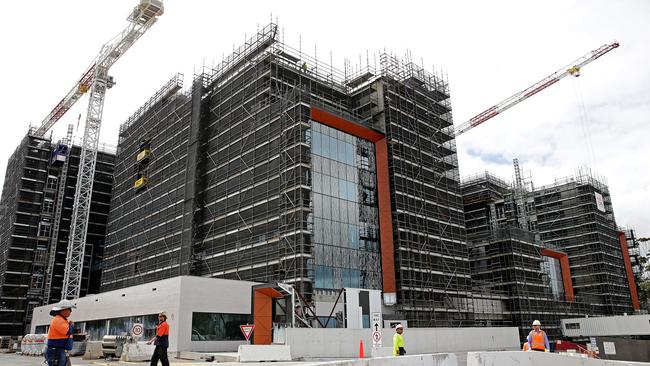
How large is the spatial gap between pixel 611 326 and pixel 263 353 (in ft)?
151

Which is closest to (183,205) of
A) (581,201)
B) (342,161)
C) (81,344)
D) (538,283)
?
(342,161)

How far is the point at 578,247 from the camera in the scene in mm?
71438

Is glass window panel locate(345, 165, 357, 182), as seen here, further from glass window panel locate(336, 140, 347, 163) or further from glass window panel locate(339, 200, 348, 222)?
glass window panel locate(339, 200, 348, 222)

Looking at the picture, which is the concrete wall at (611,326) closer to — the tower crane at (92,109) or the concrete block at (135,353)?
the concrete block at (135,353)

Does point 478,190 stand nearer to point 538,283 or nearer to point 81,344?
point 538,283

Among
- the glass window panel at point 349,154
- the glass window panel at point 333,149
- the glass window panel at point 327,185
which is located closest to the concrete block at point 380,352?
the glass window panel at point 327,185

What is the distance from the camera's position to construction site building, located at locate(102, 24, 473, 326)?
3791cm

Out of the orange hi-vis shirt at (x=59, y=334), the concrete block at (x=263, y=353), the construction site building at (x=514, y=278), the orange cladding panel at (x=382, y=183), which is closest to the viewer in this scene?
the orange hi-vis shirt at (x=59, y=334)

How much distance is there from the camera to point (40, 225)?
221 ft

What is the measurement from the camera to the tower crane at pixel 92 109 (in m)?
56.2

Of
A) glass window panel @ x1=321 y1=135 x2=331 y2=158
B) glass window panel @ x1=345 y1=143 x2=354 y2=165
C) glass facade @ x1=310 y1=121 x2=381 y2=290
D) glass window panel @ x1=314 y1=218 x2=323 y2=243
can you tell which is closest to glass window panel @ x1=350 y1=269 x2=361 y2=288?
glass facade @ x1=310 y1=121 x2=381 y2=290

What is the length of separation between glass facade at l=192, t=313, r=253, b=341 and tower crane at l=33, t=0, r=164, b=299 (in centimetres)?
3047

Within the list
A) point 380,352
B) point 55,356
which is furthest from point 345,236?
point 55,356

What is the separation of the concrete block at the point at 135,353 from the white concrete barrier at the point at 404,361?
51.2ft
